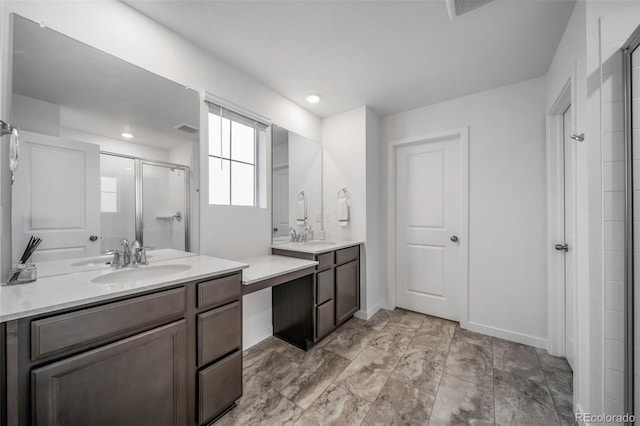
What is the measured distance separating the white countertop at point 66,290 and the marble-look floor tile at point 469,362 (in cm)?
184

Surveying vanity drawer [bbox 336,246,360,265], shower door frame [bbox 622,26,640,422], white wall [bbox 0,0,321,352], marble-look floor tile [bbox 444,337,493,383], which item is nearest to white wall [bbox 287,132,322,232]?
white wall [bbox 0,0,321,352]

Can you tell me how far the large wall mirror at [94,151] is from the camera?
1.21m

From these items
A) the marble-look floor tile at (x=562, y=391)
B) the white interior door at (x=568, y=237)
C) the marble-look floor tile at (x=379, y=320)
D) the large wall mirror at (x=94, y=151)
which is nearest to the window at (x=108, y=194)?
the large wall mirror at (x=94, y=151)

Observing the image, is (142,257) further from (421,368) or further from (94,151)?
(421,368)

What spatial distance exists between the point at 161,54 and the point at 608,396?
10.5ft

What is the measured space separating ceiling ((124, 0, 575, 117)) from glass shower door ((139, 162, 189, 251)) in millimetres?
1000

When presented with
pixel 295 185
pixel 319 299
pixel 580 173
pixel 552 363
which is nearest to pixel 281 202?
pixel 295 185

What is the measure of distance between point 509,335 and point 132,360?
2947mm

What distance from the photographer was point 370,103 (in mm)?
2750

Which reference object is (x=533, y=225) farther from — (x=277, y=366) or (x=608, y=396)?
(x=277, y=366)

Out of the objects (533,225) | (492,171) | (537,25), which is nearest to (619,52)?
(537,25)

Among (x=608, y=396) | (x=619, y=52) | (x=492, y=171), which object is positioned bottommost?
(x=608, y=396)

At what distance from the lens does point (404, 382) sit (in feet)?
5.66

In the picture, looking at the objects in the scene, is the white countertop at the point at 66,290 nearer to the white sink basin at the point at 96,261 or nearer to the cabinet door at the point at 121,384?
the white sink basin at the point at 96,261
